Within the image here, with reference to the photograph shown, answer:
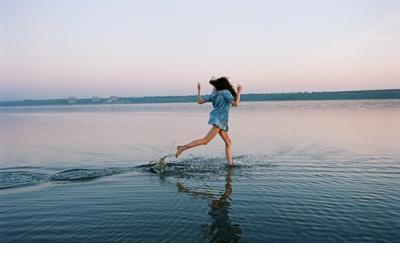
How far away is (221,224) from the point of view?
635cm

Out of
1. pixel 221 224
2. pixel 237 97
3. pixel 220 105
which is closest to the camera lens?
pixel 221 224

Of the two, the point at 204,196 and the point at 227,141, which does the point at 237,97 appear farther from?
the point at 204,196

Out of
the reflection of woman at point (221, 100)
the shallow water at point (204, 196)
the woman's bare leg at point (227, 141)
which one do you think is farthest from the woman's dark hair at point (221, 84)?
the shallow water at point (204, 196)

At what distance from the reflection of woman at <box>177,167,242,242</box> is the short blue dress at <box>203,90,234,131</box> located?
319 centimetres

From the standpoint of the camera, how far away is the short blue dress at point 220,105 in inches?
433

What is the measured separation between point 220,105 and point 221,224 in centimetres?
534

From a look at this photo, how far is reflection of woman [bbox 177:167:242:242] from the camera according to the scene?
5.79m

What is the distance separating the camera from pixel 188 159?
44.5 feet

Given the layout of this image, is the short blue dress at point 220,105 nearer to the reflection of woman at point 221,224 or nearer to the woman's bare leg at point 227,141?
the woman's bare leg at point 227,141

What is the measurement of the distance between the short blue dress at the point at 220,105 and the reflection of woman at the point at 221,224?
3194 mm

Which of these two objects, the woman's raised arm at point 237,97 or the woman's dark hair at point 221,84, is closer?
the woman's raised arm at point 237,97

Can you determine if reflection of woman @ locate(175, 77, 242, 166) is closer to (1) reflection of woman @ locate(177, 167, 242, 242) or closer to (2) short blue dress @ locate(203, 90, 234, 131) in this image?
(2) short blue dress @ locate(203, 90, 234, 131)

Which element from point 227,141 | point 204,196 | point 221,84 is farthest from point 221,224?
point 221,84
